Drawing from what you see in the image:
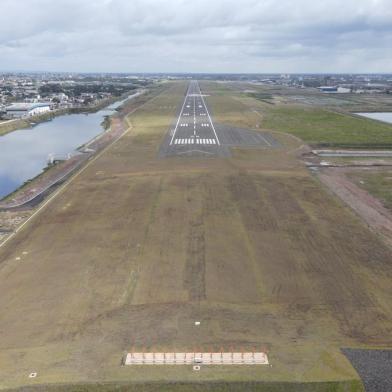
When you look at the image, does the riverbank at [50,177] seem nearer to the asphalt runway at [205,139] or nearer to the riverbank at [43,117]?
the asphalt runway at [205,139]

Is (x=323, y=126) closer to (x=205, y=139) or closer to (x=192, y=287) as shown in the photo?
(x=205, y=139)

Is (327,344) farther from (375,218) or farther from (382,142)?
(382,142)

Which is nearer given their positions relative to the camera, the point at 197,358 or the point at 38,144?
the point at 197,358

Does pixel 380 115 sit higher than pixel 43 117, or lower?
higher

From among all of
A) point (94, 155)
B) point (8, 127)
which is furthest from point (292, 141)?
point (8, 127)

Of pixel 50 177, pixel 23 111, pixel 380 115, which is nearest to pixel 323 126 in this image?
pixel 380 115

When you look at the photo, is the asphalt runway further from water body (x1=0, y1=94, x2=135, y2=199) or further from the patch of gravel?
the patch of gravel
